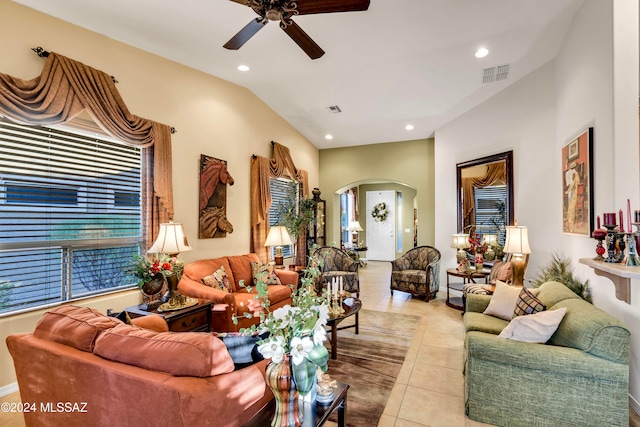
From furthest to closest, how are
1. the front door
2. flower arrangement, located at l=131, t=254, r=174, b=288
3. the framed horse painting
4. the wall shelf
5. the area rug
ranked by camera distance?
the front door, the framed horse painting, flower arrangement, located at l=131, t=254, r=174, b=288, the area rug, the wall shelf

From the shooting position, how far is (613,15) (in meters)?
2.44

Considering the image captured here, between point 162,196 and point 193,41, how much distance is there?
70.5 inches

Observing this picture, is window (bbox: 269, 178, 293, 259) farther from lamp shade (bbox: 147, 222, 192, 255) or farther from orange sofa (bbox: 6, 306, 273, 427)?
orange sofa (bbox: 6, 306, 273, 427)

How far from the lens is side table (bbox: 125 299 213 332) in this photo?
112 inches

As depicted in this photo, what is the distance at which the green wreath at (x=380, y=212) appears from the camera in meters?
10.5

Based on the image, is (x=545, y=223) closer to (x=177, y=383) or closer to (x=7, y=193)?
(x=177, y=383)

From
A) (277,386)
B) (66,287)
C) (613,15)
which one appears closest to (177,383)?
(277,386)

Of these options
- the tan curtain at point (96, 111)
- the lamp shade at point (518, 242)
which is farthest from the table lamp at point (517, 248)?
the tan curtain at point (96, 111)

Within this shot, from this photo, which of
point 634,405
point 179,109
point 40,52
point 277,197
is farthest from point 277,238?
point 634,405

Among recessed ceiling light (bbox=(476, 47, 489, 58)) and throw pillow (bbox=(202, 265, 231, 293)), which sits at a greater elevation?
recessed ceiling light (bbox=(476, 47, 489, 58))

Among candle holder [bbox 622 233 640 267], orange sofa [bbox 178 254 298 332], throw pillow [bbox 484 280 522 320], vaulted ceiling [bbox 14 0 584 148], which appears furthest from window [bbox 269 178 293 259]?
candle holder [bbox 622 233 640 267]

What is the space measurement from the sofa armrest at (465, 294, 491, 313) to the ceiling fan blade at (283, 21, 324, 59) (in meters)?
3.02

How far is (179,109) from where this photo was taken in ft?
12.9

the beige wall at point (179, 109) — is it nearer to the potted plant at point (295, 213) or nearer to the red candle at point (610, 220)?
the potted plant at point (295, 213)
